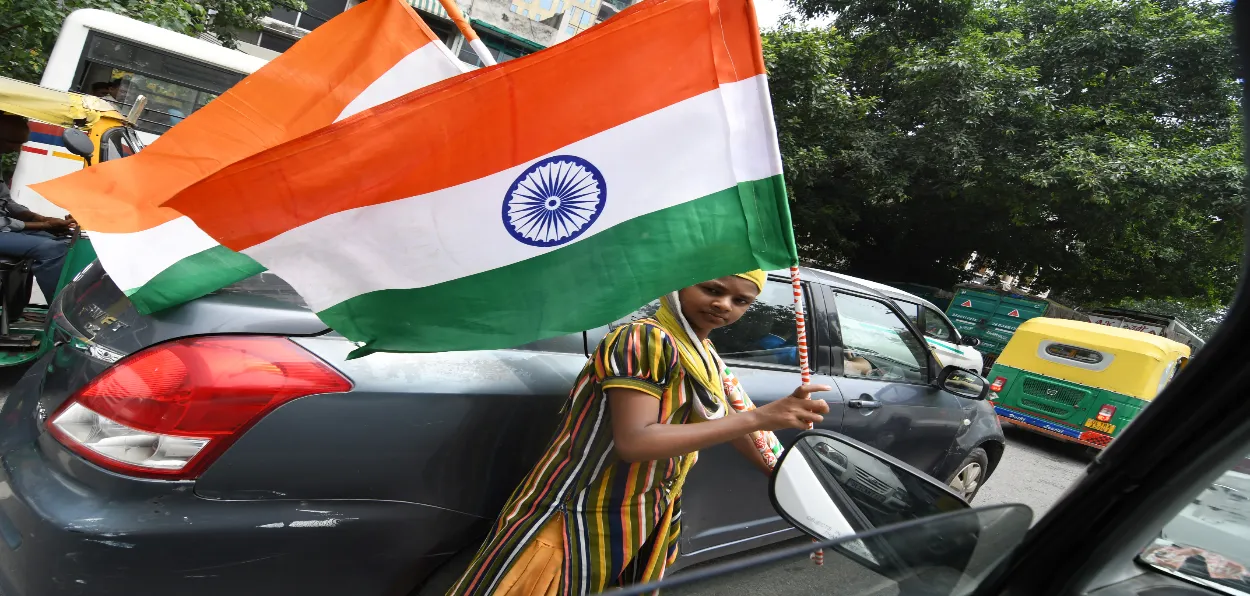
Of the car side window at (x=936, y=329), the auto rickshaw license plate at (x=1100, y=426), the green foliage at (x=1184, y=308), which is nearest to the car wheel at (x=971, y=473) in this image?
the auto rickshaw license plate at (x=1100, y=426)

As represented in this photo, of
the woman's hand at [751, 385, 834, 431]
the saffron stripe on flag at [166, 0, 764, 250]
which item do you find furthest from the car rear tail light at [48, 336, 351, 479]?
the woman's hand at [751, 385, 834, 431]

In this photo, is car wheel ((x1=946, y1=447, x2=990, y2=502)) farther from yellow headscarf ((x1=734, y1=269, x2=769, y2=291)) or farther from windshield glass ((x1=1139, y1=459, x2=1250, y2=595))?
windshield glass ((x1=1139, y1=459, x2=1250, y2=595))

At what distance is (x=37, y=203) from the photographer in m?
6.45

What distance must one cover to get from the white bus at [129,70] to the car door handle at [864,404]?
727cm

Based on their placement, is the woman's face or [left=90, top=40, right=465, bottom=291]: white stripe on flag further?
[left=90, top=40, right=465, bottom=291]: white stripe on flag

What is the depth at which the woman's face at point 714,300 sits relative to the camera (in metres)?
1.71

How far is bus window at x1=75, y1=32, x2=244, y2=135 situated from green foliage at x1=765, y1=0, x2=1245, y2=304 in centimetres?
941

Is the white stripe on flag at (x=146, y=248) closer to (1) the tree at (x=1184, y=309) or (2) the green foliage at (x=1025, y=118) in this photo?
(2) the green foliage at (x=1025, y=118)

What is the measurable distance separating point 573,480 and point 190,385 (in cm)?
91

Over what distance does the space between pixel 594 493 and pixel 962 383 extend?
8.94 feet

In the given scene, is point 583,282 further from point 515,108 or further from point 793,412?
point 793,412

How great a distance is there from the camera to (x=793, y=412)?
4.82 ft

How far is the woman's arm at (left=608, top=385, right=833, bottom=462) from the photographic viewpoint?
1479mm

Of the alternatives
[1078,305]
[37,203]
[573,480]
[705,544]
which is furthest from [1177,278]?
[37,203]
